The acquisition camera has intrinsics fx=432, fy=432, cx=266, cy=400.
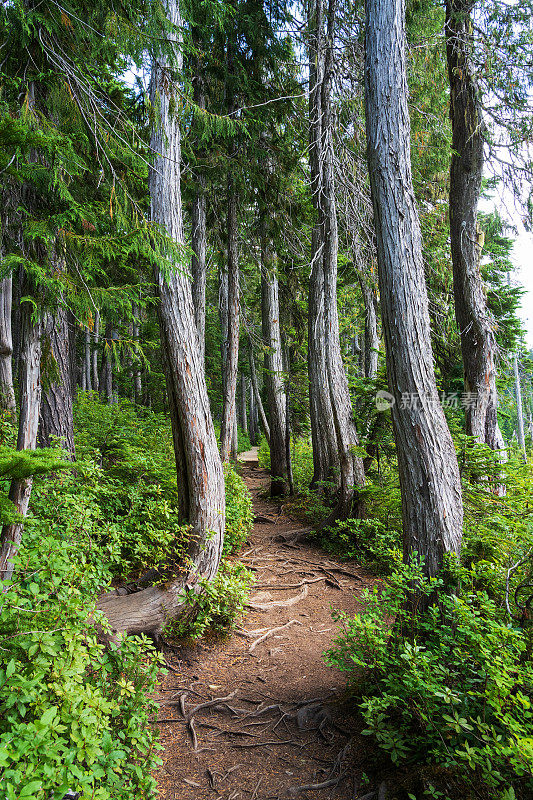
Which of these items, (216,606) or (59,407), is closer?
(216,606)

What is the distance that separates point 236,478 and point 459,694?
5.54 metres

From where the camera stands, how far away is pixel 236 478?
776cm

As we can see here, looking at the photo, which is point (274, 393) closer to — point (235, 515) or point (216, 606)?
point (235, 515)

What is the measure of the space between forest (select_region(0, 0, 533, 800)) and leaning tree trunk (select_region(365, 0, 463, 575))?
0.07ft

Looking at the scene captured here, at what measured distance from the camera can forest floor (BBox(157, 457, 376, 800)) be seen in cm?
294

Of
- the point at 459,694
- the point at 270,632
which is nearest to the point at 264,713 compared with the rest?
the point at 270,632

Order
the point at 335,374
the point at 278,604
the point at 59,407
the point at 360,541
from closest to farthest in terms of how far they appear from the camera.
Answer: the point at 278,604, the point at 59,407, the point at 360,541, the point at 335,374

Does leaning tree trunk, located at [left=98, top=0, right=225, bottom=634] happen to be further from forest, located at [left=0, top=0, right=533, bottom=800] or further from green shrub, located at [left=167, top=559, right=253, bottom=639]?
green shrub, located at [left=167, top=559, right=253, bottom=639]

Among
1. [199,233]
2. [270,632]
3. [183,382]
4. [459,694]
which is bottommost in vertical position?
[270,632]

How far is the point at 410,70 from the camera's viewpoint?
6.43 m

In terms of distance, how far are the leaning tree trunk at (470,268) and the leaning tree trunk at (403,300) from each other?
310 cm

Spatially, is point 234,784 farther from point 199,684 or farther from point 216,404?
point 216,404

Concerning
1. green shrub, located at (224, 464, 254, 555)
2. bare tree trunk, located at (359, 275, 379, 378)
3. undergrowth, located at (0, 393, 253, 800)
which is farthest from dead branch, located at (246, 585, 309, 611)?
bare tree trunk, located at (359, 275, 379, 378)

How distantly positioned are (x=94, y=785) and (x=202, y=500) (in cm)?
269
